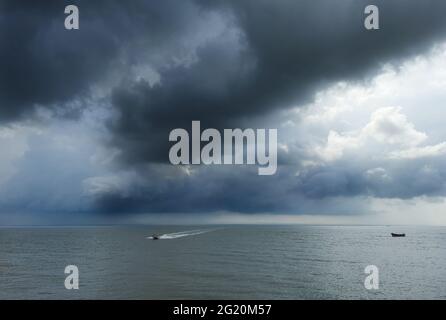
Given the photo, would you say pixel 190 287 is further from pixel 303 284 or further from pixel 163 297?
pixel 303 284

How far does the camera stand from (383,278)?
6719cm

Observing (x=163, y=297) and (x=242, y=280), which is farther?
(x=242, y=280)
